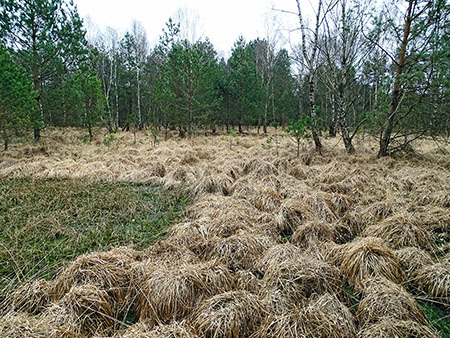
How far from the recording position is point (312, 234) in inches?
119

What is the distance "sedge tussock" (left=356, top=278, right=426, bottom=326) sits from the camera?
178cm

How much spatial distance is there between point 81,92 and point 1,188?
776 cm

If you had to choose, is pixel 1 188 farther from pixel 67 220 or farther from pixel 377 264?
pixel 377 264

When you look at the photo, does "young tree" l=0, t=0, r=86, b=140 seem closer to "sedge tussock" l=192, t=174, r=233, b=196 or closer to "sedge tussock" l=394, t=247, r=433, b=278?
"sedge tussock" l=192, t=174, r=233, b=196

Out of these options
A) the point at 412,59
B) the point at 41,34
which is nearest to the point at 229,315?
the point at 412,59

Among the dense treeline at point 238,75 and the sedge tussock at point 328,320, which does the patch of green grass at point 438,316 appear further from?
the dense treeline at point 238,75

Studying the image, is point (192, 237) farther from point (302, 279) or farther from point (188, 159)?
point (188, 159)

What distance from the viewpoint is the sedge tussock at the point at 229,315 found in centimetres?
171

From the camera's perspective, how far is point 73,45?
9.90 metres

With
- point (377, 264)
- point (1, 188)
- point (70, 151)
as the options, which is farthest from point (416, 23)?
point (70, 151)

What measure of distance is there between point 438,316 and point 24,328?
306 centimetres

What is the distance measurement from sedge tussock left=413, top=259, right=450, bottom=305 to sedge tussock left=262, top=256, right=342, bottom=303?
2.36ft

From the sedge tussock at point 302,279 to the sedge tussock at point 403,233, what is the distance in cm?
105

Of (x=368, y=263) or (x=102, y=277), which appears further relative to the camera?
(x=368, y=263)
